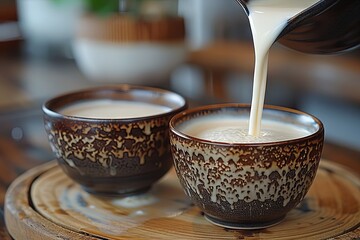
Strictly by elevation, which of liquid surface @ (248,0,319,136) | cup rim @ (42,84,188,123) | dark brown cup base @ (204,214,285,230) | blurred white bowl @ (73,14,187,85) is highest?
liquid surface @ (248,0,319,136)

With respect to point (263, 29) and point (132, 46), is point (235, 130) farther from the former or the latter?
point (132, 46)

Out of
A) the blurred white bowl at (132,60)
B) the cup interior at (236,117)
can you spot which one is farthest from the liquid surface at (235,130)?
the blurred white bowl at (132,60)

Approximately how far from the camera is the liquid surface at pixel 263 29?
0.56 m

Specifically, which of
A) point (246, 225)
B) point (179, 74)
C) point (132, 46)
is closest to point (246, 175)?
point (246, 225)

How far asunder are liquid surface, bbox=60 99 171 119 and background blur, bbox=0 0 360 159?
158mm

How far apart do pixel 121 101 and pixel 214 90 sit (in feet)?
1.88

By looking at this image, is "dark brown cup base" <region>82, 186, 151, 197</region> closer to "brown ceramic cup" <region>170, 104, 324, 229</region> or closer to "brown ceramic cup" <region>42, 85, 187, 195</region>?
"brown ceramic cup" <region>42, 85, 187, 195</region>

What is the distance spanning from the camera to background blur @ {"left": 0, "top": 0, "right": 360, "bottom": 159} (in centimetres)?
107

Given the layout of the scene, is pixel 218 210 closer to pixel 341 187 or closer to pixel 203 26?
pixel 341 187

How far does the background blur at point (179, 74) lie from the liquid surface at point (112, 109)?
0.16 meters

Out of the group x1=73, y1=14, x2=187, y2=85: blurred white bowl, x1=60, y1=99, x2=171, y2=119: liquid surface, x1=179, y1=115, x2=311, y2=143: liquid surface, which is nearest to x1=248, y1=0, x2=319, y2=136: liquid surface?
x1=179, y1=115, x2=311, y2=143: liquid surface

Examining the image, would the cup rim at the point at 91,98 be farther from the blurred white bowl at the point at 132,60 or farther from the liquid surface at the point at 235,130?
the blurred white bowl at the point at 132,60

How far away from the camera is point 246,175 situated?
51cm

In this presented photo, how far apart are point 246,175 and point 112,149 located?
0.16 metres
